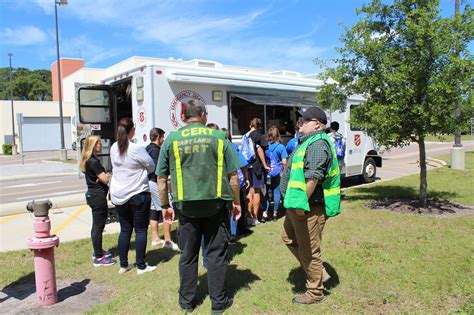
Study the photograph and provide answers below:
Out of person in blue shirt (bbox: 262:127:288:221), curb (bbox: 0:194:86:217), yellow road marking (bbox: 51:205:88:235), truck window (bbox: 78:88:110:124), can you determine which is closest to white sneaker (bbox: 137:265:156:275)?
person in blue shirt (bbox: 262:127:288:221)

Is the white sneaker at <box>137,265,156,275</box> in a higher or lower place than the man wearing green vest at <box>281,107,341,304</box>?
lower

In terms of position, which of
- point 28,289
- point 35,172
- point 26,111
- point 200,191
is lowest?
point 28,289

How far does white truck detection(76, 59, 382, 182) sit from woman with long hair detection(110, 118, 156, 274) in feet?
7.68

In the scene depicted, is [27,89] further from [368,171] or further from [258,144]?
[258,144]

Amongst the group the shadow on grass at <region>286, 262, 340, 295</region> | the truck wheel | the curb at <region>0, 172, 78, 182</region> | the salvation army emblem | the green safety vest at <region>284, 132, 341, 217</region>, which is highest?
the salvation army emblem

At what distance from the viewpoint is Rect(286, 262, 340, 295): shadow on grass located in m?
4.22

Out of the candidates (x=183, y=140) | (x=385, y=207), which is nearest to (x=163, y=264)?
(x=183, y=140)

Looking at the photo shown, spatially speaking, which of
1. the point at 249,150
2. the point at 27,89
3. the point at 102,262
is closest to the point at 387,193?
the point at 249,150

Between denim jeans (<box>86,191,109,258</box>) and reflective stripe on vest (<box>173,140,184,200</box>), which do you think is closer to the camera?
reflective stripe on vest (<box>173,140,184,200</box>)

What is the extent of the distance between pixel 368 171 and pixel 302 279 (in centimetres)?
789

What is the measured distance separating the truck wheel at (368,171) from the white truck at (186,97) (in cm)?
218

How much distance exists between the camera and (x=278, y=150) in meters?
7.02

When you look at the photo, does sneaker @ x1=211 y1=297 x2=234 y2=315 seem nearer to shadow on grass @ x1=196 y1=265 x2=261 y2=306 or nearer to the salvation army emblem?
shadow on grass @ x1=196 y1=265 x2=261 y2=306

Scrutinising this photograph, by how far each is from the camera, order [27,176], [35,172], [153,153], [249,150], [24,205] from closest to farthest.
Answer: [153,153]
[249,150]
[24,205]
[27,176]
[35,172]
